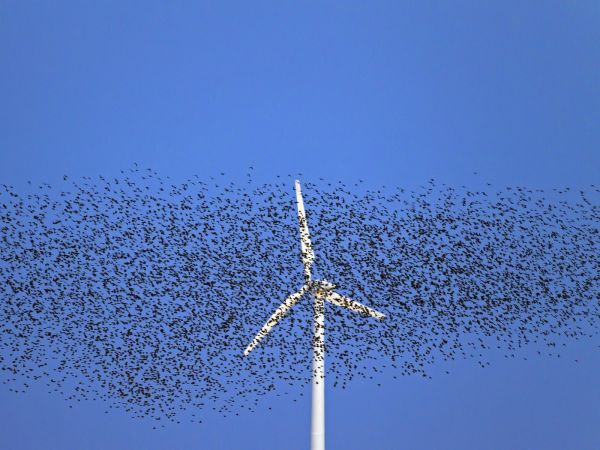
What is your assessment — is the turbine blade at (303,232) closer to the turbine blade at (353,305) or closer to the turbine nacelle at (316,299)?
the turbine nacelle at (316,299)

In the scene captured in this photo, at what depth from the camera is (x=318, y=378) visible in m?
39.3

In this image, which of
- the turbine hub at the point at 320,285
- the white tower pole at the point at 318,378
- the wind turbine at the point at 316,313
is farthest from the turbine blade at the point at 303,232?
the white tower pole at the point at 318,378

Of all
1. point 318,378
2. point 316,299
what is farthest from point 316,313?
point 318,378

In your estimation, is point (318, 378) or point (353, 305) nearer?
point (353, 305)

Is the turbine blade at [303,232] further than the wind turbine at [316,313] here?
Yes

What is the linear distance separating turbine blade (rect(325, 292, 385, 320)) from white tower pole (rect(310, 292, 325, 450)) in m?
0.63

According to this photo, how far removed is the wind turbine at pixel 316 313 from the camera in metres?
36.6

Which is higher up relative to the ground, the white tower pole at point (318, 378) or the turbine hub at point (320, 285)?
the turbine hub at point (320, 285)

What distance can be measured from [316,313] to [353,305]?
176 centimetres

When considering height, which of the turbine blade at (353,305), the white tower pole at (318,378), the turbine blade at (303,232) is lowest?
the white tower pole at (318,378)

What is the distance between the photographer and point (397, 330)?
34.2 metres

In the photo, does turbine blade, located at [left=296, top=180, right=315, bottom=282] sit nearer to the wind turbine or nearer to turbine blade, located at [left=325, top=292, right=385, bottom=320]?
the wind turbine

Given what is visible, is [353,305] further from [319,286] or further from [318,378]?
[318,378]

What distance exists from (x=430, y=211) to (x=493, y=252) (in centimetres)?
378
